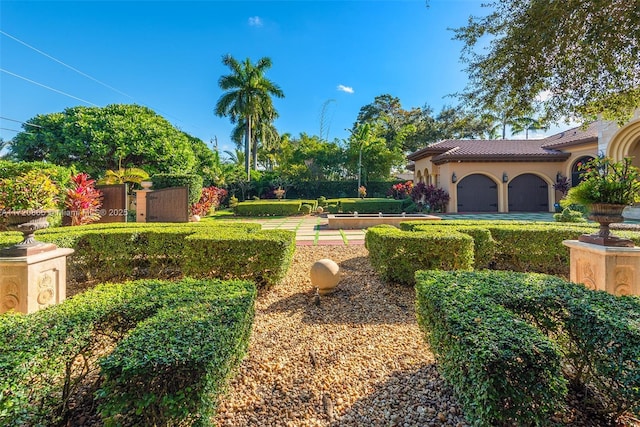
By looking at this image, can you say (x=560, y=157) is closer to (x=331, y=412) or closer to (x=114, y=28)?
(x=331, y=412)

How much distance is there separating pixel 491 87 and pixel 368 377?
5.69 meters

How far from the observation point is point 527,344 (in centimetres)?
154

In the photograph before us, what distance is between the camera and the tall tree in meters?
4.04

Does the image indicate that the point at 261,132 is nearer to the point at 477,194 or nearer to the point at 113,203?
the point at 113,203

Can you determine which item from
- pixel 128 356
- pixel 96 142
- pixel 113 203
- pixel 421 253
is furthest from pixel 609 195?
pixel 96 142

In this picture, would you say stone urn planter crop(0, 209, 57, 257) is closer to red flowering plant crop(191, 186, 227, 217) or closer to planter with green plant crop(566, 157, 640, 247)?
planter with green plant crop(566, 157, 640, 247)

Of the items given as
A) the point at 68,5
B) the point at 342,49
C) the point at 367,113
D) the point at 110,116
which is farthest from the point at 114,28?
the point at 367,113

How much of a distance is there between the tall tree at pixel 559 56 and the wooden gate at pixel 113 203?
13.4 metres

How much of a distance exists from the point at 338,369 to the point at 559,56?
19.2 ft

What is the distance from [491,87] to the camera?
5457mm

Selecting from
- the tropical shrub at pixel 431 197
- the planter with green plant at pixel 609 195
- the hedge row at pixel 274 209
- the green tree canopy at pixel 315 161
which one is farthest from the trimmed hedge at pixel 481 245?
the green tree canopy at pixel 315 161

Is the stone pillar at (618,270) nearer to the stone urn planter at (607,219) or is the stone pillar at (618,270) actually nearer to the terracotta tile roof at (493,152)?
the stone urn planter at (607,219)

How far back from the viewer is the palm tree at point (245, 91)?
80.9ft

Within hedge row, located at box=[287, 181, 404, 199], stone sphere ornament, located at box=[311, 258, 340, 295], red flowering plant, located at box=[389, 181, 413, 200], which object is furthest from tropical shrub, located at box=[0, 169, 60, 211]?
hedge row, located at box=[287, 181, 404, 199]
